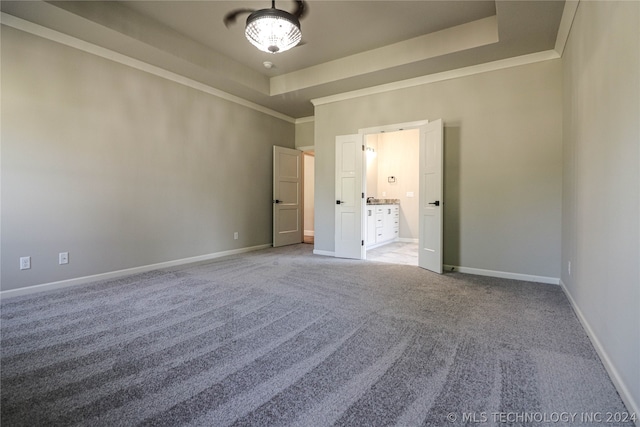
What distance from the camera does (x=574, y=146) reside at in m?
2.78

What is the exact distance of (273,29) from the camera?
2.96 m

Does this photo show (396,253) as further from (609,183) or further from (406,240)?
(609,183)

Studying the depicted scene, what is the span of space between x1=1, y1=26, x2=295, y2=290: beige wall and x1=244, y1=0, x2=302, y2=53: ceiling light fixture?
2059 millimetres

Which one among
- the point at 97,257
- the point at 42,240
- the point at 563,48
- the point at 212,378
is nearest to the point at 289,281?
the point at 212,378

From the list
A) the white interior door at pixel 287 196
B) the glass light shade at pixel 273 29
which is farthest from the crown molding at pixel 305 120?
the glass light shade at pixel 273 29

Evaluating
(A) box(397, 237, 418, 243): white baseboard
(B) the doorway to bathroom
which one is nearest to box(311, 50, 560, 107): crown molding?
(B) the doorway to bathroom

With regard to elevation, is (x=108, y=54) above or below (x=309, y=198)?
above

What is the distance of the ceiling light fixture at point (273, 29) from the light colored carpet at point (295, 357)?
8.46 feet

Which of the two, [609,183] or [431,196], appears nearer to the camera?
[609,183]

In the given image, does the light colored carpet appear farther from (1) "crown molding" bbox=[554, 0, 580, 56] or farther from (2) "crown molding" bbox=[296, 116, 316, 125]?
(2) "crown molding" bbox=[296, 116, 316, 125]

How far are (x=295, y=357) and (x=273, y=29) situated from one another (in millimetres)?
2906

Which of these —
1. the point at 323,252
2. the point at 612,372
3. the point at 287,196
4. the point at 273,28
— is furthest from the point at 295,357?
the point at 287,196

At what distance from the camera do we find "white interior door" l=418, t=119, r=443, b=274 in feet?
13.2

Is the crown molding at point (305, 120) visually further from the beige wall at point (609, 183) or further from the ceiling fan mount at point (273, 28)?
the beige wall at point (609, 183)
